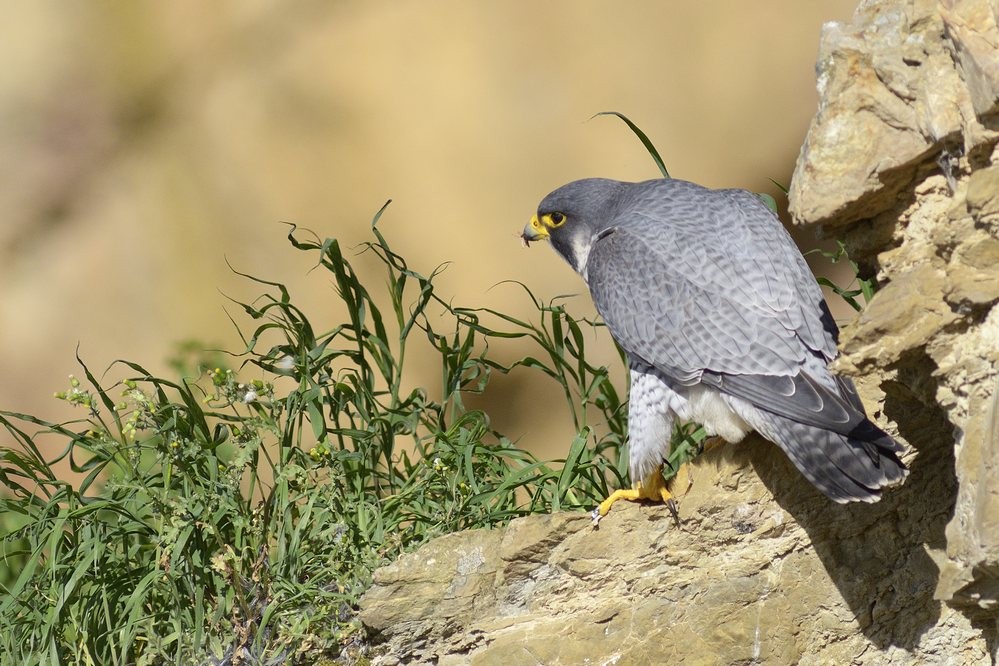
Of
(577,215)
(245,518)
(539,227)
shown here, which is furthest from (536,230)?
(245,518)

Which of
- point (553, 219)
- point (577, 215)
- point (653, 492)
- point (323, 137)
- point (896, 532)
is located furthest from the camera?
point (323, 137)

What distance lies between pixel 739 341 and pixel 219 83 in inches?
145

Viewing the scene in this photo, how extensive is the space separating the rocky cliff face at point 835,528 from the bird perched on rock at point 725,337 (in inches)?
7.0

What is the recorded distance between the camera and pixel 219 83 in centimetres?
582

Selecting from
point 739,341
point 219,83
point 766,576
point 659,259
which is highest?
point 219,83

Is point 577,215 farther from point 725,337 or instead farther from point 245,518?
point 245,518

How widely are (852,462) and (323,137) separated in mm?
3563

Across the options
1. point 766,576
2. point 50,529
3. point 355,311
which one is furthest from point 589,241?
point 50,529

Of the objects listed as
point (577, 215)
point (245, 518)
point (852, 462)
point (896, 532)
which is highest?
point (577, 215)

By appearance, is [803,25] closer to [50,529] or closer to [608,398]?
[608,398]

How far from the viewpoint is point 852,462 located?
291 cm

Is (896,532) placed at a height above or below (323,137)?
below

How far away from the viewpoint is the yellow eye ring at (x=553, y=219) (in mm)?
4422

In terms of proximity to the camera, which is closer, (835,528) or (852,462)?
(852,462)
